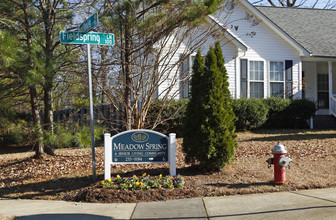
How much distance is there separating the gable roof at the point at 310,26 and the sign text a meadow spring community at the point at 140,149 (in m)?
12.4

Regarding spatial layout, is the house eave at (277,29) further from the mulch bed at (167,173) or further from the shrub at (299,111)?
the mulch bed at (167,173)

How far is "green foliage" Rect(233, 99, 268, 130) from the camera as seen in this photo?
14.2 meters

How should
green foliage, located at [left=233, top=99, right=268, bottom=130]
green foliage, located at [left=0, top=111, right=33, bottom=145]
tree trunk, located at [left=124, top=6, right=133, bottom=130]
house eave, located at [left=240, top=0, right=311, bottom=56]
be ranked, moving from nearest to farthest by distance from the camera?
green foliage, located at [left=0, top=111, right=33, bottom=145] → tree trunk, located at [left=124, top=6, right=133, bottom=130] → green foliage, located at [left=233, top=99, right=268, bottom=130] → house eave, located at [left=240, top=0, right=311, bottom=56]

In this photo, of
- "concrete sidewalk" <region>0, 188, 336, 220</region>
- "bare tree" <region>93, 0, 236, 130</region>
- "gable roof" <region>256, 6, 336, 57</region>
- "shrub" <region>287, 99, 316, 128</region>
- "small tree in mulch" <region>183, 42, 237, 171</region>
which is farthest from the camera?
"gable roof" <region>256, 6, 336, 57</region>

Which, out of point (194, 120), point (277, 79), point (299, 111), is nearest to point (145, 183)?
point (194, 120)

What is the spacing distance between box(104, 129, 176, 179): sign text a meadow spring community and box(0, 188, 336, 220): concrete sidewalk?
4.09 feet

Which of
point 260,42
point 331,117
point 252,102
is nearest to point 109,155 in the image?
point 252,102

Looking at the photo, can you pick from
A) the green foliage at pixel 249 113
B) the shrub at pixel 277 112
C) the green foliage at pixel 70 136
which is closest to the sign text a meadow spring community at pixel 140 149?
the green foliage at pixel 70 136

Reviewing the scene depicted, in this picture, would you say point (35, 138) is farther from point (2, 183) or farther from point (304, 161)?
point (304, 161)

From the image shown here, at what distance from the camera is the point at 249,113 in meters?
14.4

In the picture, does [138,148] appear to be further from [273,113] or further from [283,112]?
[283,112]

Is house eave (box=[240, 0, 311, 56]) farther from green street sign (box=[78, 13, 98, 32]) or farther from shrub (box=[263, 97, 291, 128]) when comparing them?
green street sign (box=[78, 13, 98, 32])

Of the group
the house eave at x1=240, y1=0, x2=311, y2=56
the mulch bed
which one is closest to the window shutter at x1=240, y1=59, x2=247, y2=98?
the house eave at x1=240, y1=0, x2=311, y2=56

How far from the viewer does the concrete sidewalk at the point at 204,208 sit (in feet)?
16.6
